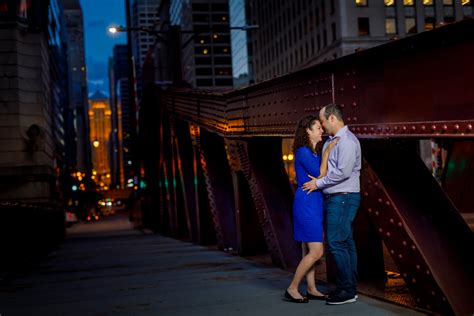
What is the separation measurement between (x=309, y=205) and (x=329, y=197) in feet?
1.01

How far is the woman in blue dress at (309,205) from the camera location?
595 centimetres

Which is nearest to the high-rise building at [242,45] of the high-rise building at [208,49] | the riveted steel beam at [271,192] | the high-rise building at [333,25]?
the high-rise building at [333,25]

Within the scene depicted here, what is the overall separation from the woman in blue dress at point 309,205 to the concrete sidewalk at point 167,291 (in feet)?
1.10

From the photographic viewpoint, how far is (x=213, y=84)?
154125 mm

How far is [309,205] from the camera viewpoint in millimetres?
5953

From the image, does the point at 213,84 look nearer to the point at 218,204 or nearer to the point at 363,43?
the point at 363,43

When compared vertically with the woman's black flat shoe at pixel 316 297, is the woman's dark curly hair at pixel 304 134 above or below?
above

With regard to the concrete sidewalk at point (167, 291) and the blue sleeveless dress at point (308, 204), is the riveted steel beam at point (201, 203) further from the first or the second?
the blue sleeveless dress at point (308, 204)

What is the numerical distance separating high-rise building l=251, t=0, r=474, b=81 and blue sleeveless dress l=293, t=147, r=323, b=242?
44055mm

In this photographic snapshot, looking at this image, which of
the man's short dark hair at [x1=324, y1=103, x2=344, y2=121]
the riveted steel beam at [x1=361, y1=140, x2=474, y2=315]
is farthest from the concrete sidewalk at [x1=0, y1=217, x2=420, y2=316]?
the man's short dark hair at [x1=324, y1=103, x2=344, y2=121]

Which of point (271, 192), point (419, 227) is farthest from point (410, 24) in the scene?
point (419, 227)

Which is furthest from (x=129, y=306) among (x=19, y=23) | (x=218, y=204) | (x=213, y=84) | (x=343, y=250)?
(x=213, y=84)

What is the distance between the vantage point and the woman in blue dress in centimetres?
595

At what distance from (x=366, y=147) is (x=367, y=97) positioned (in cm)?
43
